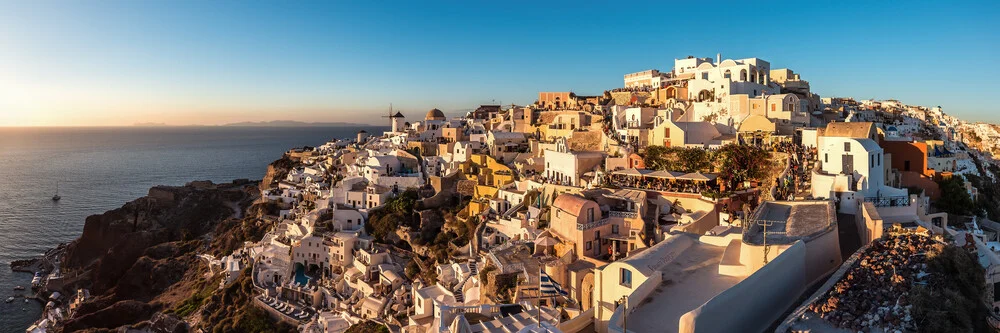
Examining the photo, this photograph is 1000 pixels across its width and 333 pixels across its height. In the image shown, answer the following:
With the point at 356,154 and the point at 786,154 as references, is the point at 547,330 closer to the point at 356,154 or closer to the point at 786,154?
the point at 786,154

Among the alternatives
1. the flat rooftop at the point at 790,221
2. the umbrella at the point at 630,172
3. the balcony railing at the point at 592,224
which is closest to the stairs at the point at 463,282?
the balcony railing at the point at 592,224

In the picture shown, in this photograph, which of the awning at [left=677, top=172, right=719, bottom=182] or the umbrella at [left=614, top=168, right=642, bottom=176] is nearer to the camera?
the awning at [left=677, top=172, right=719, bottom=182]

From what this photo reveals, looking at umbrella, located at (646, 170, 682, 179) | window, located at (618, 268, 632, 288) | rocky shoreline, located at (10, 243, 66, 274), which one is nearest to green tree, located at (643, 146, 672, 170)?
umbrella, located at (646, 170, 682, 179)

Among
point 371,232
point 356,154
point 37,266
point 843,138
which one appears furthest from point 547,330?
point 37,266

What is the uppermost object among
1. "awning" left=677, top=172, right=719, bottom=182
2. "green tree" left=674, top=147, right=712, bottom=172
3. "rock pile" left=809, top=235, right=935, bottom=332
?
"green tree" left=674, top=147, right=712, bottom=172

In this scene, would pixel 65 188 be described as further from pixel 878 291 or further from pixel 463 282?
pixel 878 291

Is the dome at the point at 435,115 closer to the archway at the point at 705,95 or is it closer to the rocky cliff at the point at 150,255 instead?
the rocky cliff at the point at 150,255

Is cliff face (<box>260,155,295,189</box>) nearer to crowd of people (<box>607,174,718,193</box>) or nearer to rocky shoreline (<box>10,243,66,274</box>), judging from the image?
rocky shoreline (<box>10,243,66,274</box>)
